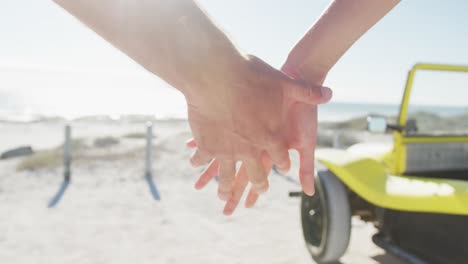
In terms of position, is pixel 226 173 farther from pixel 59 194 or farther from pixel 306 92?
pixel 59 194

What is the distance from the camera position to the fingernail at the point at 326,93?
141 centimetres

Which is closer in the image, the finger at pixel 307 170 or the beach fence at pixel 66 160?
the finger at pixel 307 170

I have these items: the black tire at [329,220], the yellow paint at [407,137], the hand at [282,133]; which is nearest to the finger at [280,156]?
the hand at [282,133]

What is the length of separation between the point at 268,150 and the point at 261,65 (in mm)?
291

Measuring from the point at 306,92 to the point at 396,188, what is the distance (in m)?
1.80

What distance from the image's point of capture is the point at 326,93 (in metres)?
1.41

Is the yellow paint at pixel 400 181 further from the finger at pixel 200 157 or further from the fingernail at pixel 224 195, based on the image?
the finger at pixel 200 157

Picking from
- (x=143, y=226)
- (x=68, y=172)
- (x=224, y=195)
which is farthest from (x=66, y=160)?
(x=224, y=195)

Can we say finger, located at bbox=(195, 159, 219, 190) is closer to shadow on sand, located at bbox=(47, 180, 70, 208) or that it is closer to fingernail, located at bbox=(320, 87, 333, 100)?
fingernail, located at bbox=(320, 87, 333, 100)

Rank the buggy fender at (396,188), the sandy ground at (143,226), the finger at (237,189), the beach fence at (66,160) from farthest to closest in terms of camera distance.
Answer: the beach fence at (66,160) < the sandy ground at (143,226) < the buggy fender at (396,188) < the finger at (237,189)

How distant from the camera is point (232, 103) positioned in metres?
1.24

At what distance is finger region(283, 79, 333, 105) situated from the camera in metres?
1.35

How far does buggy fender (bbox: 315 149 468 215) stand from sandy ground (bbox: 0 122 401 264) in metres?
0.99

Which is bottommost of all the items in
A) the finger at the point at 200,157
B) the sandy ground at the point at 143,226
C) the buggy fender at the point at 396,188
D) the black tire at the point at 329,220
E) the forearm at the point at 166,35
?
the sandy ground at the point at 143,226
